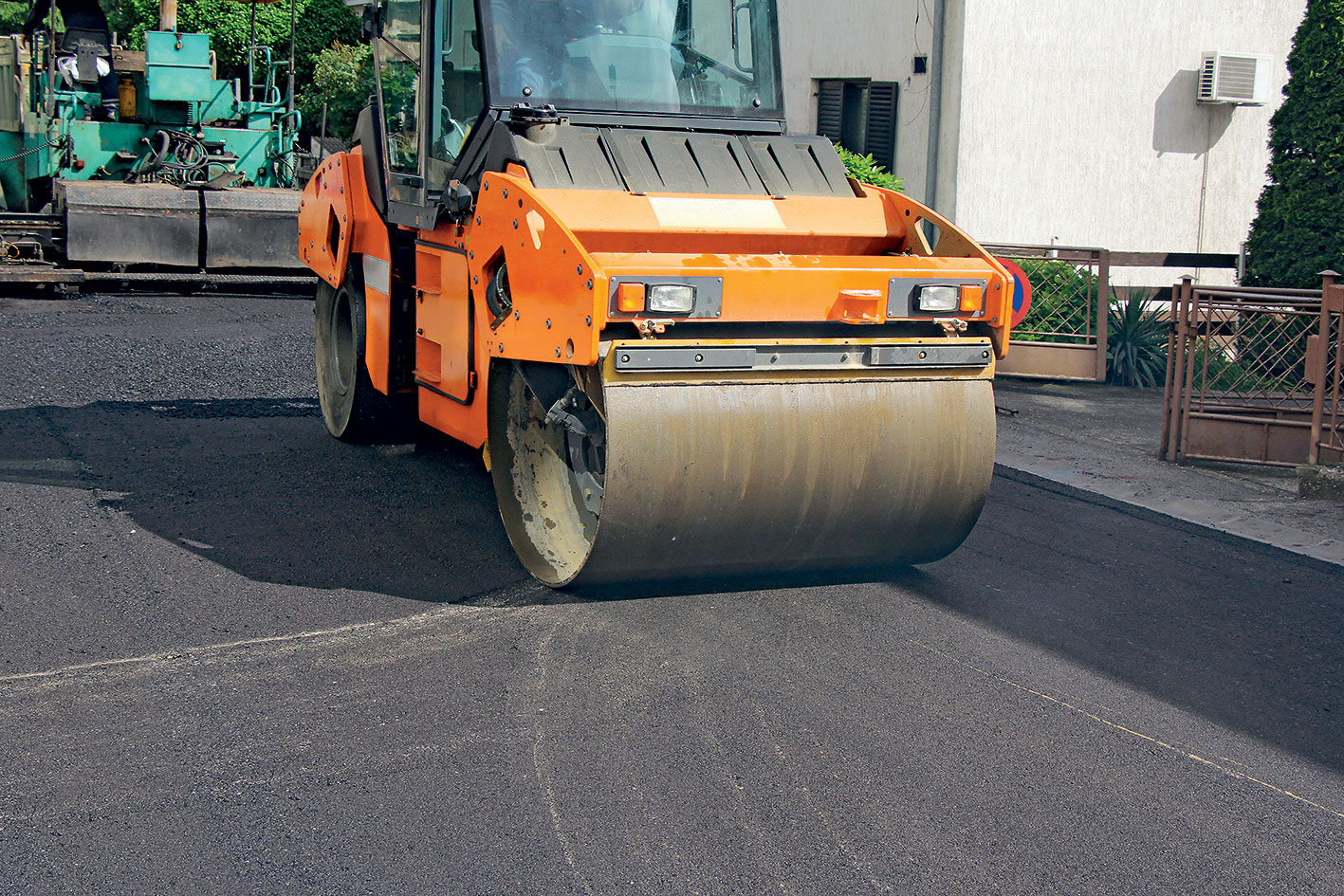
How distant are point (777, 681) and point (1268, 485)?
4.77 metres

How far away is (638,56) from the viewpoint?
6164 millimetres

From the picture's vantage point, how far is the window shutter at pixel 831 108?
50.7ft

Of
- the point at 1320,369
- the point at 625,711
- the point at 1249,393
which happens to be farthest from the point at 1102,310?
the point at 625,711

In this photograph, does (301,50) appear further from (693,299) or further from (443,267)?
(693,299)

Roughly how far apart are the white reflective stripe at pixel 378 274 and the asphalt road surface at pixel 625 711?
1.09 metres

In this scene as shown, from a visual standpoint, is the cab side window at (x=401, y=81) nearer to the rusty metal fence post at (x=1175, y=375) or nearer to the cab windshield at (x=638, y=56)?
the cab windshield at (x=638, y=56)

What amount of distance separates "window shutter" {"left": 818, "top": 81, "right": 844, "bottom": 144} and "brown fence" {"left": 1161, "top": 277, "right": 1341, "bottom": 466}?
273 inches

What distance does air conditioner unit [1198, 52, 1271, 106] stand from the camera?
1387 centimetres

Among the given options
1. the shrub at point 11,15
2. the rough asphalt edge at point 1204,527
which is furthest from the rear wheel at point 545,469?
the shrub at point 11,15

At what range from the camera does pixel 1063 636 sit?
5215 millimetres

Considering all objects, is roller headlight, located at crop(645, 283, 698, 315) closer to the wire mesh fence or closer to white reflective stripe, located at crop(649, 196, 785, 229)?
white reflective stripe, located at crop(649, 196, 785, 229)

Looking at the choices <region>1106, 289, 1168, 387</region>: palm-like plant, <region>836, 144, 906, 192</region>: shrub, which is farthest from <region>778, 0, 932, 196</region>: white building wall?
<region>1106, 289, 1168, 387</region>: palm-like plant

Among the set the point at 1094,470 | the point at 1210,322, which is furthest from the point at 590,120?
the point at 1210,322

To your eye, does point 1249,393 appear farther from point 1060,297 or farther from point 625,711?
point 625,711
